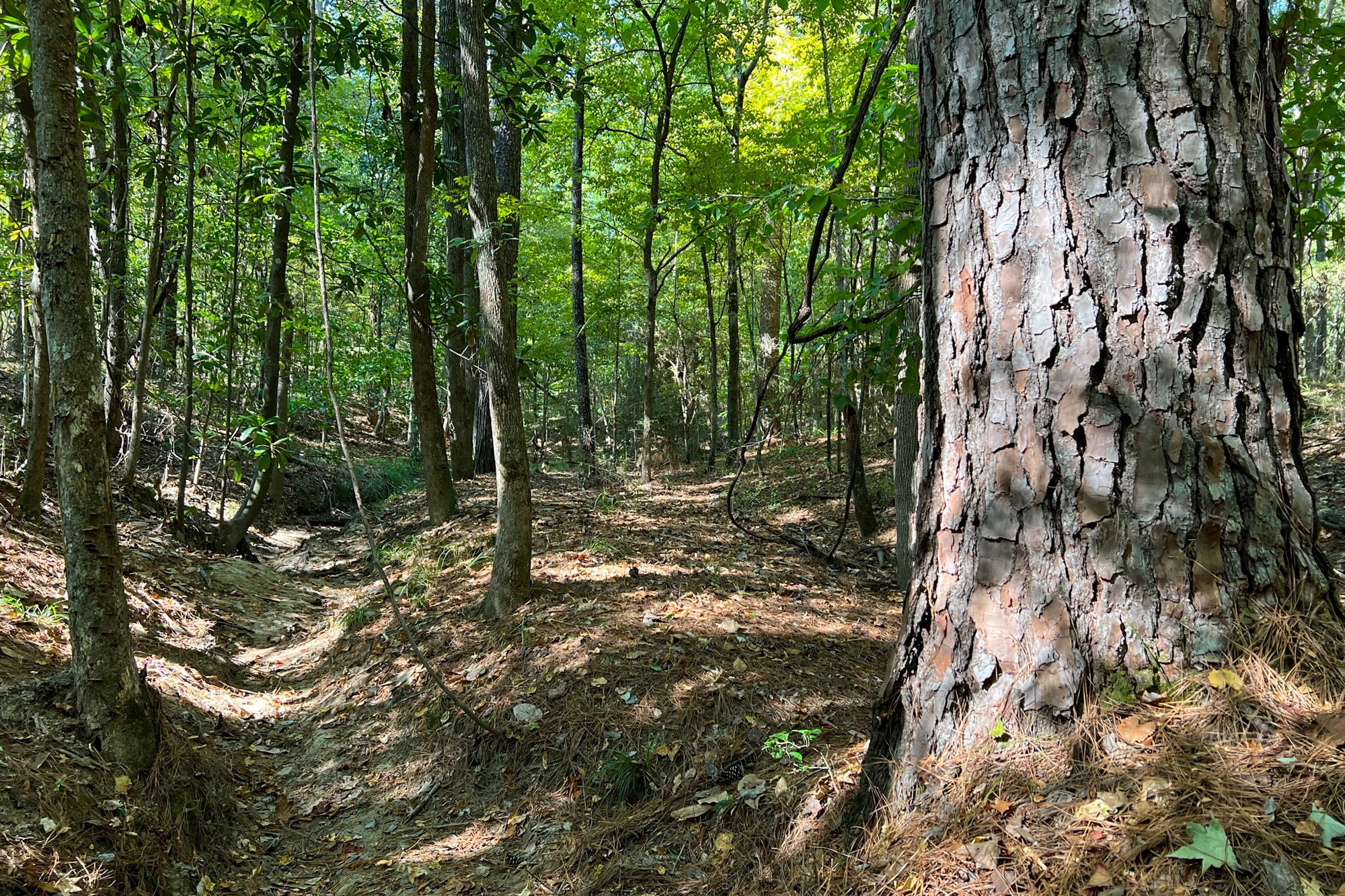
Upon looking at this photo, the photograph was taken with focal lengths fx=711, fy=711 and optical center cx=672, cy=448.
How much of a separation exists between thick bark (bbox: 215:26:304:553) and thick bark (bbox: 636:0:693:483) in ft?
12.2

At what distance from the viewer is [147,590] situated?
5.65 m

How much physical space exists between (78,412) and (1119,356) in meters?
3.65

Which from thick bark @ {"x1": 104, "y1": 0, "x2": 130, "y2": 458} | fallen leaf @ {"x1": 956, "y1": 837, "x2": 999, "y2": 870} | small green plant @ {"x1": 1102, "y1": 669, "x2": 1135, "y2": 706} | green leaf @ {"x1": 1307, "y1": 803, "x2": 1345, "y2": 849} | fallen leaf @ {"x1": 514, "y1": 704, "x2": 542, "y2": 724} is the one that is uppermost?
thick bark @ {"x1": 104, "y1": 0, "x2": 130, "y2": 458}

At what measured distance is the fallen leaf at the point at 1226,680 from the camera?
1535mm

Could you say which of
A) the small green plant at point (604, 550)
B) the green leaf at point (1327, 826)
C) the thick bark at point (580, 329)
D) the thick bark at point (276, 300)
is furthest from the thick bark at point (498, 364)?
the thick bark at point (580, 329)

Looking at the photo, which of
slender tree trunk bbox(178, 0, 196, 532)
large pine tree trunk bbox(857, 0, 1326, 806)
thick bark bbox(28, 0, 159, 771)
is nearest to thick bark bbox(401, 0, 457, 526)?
slender tree trunk bbox(178, 0, 196, 532)

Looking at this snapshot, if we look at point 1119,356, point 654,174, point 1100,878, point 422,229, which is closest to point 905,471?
point 1119,356

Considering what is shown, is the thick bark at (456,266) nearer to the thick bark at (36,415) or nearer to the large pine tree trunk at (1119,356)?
the thick bark at (36,415)

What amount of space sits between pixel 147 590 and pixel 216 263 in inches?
202

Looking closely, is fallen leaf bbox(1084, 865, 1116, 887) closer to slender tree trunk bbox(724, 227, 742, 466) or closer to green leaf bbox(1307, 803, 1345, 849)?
green leaf bbox(1307, 803, 1345, 849)

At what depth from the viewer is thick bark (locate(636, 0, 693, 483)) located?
7.90 m

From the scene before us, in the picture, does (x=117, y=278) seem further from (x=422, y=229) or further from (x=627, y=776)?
(x=627, y=776)

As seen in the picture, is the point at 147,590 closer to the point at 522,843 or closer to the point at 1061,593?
the point at 522,843

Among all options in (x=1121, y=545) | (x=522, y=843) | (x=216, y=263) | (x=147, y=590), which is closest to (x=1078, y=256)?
(x=1121, y=545)
